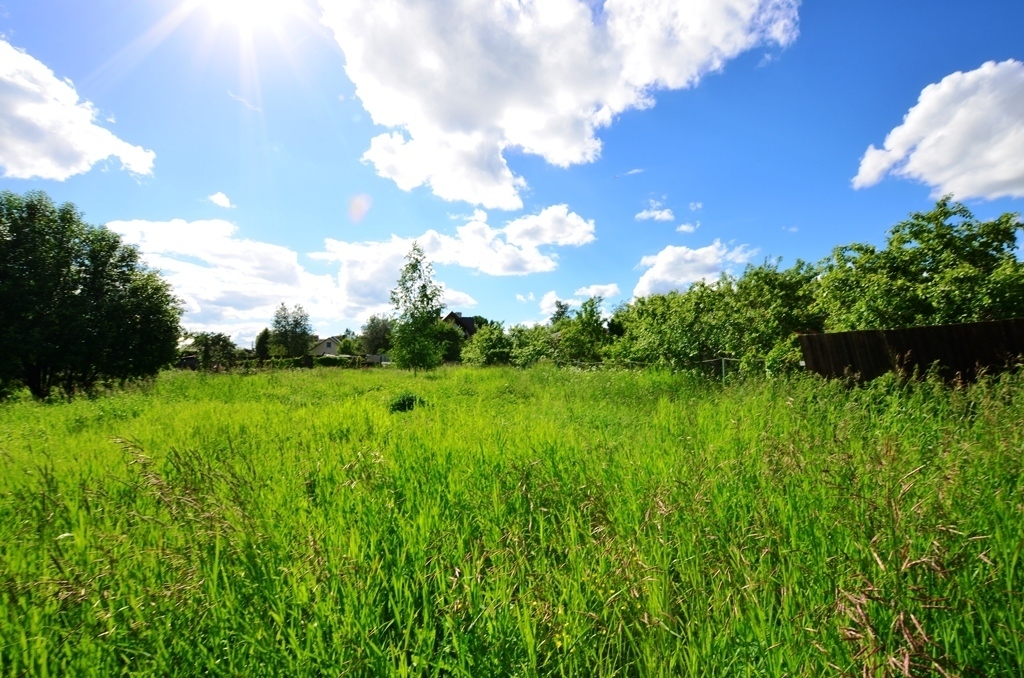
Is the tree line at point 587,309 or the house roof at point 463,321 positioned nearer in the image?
the tree line at point 587,309

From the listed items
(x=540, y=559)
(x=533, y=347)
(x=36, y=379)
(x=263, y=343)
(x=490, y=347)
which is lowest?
(x=540, y=559)

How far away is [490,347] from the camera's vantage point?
1147 inches

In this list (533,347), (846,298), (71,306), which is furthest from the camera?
(533,347)

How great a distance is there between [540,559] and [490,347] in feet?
88.1

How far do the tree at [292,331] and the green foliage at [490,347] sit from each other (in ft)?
158

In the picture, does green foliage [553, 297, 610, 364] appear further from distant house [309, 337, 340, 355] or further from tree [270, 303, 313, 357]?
distant house [309, 337, 340, 355]

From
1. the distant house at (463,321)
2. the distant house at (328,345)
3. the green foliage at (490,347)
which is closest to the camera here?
the green foliage at (490,347)

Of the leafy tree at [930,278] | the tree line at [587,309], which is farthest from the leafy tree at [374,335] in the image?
the leafy tree at [930,278]

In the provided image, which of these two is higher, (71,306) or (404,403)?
(71,306)

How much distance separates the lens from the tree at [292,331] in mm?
67500

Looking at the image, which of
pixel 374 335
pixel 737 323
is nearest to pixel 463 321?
pixel 374 335

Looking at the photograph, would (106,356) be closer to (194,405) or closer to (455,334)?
(194,405)

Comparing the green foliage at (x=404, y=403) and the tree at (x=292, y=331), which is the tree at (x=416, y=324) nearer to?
the green foliage at (x=404, y=403)

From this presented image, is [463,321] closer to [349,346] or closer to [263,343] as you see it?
[349,346]
